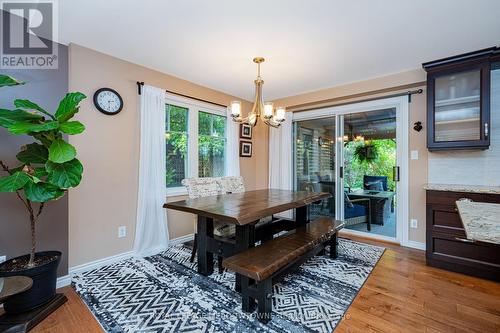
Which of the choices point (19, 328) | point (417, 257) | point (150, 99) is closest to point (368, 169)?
point (417, 257)

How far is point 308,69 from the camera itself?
126 inches

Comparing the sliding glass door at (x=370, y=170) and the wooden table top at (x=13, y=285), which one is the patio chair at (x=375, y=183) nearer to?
the sliding glass door at (x=370, y=170)

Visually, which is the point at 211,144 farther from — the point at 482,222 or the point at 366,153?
the point at 482,222

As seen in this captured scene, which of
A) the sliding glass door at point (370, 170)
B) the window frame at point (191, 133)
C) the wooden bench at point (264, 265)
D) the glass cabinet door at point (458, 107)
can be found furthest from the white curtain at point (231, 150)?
the glass cabinet door at point (458, 107)

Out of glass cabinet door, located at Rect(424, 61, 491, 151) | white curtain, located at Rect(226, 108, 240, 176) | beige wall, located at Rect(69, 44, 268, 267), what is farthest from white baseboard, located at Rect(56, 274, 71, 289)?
glass cabinet door, located at Rect(424, 61, 491, 151)

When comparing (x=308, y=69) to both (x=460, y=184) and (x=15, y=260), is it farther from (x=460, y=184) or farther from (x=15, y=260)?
(x=15, y=260)

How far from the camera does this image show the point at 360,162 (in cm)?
390

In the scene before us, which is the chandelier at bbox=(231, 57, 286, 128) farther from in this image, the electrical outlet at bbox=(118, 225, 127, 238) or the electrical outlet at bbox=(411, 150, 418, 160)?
the electrical outlet at bbox=(411, 150, 418, 160)

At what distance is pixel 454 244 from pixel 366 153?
1.72 meters

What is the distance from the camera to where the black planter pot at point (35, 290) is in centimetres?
175

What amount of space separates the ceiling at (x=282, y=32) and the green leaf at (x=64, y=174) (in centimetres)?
134

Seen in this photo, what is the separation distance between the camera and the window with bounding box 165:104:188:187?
3400 millimetres

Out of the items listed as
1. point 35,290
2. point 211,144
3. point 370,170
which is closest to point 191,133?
point 211,144

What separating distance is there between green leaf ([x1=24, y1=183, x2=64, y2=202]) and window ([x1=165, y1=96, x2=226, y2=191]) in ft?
5.18
